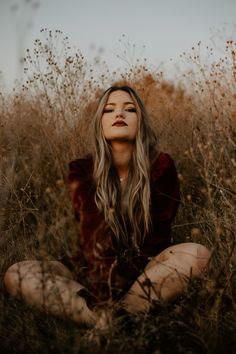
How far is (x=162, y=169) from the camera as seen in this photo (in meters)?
2.42

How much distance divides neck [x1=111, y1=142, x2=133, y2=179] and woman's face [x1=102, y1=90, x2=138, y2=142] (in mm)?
52

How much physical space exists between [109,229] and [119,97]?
0.94 metres

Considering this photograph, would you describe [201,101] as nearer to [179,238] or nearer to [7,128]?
[179,238]

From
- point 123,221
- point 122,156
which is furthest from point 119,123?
point 123,221

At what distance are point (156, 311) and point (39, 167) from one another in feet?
6.41

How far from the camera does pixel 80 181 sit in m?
2.40

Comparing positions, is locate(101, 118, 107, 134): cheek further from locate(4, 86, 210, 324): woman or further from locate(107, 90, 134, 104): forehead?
locate(107, 90, 134, 104): forehead

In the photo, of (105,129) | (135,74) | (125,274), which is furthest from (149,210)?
(135,74)

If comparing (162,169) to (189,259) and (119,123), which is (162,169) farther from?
(189,259)

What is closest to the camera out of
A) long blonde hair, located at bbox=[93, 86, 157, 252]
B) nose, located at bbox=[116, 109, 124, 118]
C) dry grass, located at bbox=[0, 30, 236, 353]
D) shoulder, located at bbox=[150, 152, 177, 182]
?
dry grass, located at bbox=[0, 30, 236, 353]

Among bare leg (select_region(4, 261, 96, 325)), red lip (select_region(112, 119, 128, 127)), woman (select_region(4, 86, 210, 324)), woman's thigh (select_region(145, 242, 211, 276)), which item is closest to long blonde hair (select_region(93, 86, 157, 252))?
woman (select_region(4, 86, 210, 324))

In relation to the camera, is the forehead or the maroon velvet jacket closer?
the maroon velvet jacket

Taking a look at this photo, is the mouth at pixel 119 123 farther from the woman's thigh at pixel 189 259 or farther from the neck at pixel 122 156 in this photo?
the woman's thigh at pixel 189 259

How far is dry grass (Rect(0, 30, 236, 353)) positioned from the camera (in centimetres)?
174
